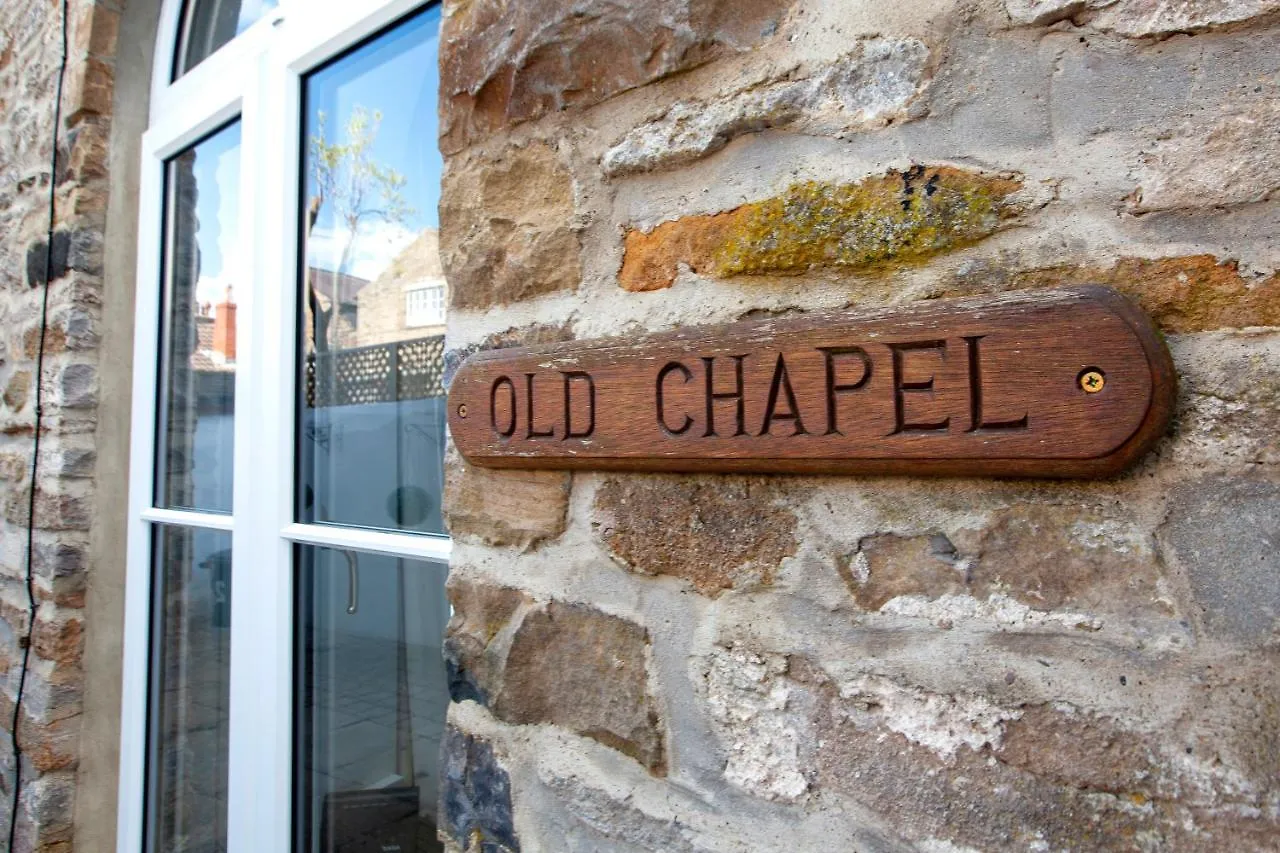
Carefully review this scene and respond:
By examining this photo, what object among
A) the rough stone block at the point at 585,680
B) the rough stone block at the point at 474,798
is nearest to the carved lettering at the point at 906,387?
the rough stone block at the point at 585,680

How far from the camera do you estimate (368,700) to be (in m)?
1.69

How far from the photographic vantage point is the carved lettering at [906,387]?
66cm

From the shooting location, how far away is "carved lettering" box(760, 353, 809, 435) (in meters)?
0.72

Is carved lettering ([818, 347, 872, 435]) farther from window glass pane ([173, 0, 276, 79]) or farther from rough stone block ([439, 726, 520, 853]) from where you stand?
window glass pane ([173, 0, 276, 79])

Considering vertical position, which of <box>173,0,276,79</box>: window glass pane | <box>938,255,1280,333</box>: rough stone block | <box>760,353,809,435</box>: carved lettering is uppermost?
<box>173,0,276,79</box>: window glass pane

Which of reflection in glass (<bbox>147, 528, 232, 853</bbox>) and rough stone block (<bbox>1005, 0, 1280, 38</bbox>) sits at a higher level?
rough stone block (<bbox>1005, 0, 1280, 38</bbox>)

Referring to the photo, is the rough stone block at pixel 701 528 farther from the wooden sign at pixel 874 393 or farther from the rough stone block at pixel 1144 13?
the rough stone block at pixel 1144 13

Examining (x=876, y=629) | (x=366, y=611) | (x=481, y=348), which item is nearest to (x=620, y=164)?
(x=481, y=348)

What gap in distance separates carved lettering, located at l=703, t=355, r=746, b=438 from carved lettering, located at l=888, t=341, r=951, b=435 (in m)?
0.14

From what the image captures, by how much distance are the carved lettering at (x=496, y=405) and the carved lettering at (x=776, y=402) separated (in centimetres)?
33

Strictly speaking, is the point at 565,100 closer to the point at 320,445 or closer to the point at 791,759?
the point at 791,759

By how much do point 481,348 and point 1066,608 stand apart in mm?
729

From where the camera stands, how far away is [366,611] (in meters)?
1.67

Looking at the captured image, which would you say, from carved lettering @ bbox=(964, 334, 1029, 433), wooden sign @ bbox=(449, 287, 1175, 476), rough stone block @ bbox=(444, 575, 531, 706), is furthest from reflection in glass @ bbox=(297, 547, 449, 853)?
carved lettering @ bbox=(964, 334, 1029, 433)
